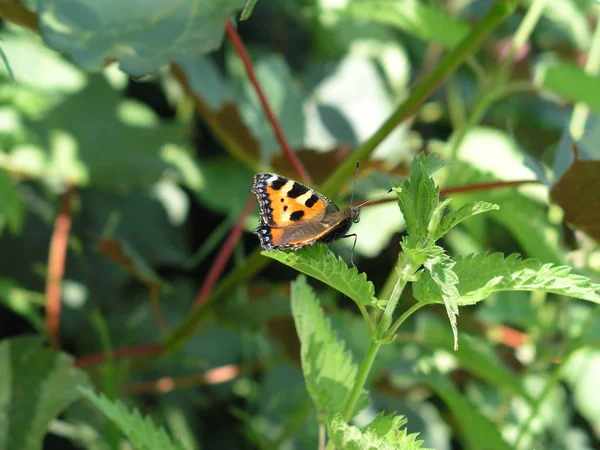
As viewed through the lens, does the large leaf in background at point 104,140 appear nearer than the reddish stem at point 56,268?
No

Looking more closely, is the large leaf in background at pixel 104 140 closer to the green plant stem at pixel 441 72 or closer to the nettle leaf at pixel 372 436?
the green plant stem at pixel 441 72

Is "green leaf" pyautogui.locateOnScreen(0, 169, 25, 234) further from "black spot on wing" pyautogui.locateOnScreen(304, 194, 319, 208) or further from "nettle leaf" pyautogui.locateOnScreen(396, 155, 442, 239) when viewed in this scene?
"nettle leaf" pyautogui.locateOnScreen(396, 155, 442, 239)

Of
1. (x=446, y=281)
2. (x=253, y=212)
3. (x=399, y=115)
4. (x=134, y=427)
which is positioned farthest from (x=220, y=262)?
(x=446, y=281)

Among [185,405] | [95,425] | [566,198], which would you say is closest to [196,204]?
[185,405]

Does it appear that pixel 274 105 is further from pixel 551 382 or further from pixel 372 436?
pixel 372 436

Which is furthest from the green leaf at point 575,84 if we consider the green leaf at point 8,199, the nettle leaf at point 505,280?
the green leaf at point 8,199
